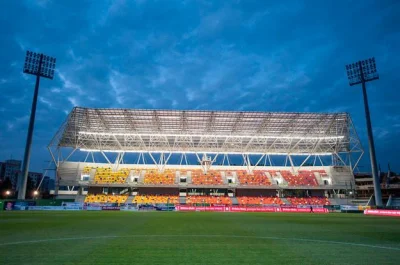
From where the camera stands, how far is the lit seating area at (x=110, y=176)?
49.1 metres

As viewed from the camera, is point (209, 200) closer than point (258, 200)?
Yes

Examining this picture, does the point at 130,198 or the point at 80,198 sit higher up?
the point at 80,198

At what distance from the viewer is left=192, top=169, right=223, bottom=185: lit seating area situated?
165 ft

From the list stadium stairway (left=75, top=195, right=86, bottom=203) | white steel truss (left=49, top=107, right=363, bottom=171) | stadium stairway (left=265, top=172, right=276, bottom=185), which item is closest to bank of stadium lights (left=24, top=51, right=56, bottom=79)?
white steel truss (left=49, top=107, right=363, bottom=171)

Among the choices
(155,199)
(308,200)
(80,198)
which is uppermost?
(80,198)

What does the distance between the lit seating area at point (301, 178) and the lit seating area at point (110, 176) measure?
104ft

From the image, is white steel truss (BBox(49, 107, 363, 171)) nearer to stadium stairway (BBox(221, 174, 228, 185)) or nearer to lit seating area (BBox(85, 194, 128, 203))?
stadium stairway (BBox(221, 174, 228, 185))

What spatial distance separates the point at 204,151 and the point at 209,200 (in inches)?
362

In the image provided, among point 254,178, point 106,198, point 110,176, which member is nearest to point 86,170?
point 110,176

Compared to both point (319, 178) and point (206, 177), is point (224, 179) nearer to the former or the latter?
point (206, 177)

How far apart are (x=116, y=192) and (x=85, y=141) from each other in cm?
1160

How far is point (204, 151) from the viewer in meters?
50.7

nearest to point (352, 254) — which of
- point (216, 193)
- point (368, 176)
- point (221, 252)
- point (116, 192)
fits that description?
point (221, 252)

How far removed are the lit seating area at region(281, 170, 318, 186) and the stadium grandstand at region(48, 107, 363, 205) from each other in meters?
0.19
